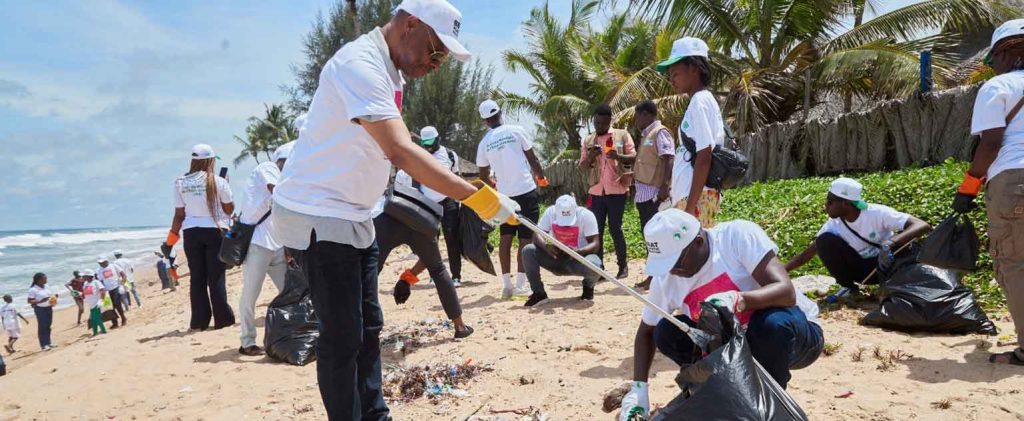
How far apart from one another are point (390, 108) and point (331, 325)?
32.4 inches

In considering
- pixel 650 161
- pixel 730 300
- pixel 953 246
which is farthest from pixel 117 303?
pixel 953 246

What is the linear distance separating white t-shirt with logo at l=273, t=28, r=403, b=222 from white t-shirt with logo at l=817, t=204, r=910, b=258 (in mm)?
3851

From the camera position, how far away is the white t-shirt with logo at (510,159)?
6.17 metres

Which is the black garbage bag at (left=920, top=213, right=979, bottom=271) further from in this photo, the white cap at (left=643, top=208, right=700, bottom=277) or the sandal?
the white cap at (left=643, top=208, right=700, bottom=277)

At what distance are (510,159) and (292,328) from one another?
8.42 ft

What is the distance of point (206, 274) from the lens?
19.8 ft

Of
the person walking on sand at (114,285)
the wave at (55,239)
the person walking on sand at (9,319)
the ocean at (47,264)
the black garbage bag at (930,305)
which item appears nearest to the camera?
the black garbage bag at (930,305)

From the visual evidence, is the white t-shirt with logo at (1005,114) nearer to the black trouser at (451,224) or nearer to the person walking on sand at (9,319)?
the black trouser at (451,224)

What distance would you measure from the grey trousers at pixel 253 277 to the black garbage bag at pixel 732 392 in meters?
3.42

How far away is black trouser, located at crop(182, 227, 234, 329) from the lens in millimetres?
5902

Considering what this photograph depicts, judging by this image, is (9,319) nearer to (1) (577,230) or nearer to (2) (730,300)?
(1) (577,230)

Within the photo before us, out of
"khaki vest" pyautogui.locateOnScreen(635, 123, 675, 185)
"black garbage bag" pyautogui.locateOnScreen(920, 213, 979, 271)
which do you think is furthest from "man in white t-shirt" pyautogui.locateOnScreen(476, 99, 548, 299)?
"black garbage bag" pyautogui.locateOnScreen(920, 213, 979, 271)

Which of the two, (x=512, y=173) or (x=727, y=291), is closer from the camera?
(x=727, y=291)

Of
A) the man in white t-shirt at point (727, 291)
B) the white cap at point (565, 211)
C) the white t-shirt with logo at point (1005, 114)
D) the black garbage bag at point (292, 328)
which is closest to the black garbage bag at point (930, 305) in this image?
the white t-shirt with logo at point (1005, 114)
